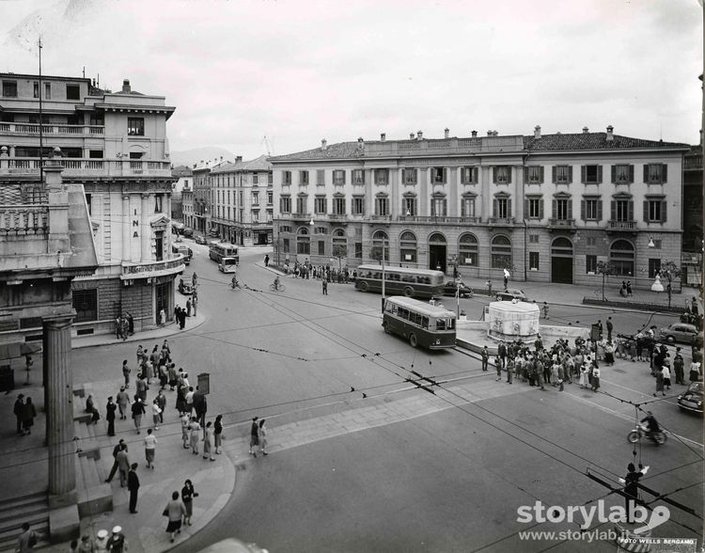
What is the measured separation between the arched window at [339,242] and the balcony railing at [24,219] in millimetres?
54723

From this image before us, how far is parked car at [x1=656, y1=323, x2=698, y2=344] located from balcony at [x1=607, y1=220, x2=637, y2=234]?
68.2 feet

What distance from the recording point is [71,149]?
1644 inches

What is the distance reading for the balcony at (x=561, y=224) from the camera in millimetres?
55938

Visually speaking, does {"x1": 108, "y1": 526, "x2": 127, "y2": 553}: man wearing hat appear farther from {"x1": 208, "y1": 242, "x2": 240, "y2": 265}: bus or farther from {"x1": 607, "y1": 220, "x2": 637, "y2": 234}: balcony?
{"x1": 208, "y1": 242, "x2": 240, "y2": 265}: bus

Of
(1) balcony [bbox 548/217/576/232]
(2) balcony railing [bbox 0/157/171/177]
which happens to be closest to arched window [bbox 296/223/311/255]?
(1) balcony [bbox 548/217/576/232]

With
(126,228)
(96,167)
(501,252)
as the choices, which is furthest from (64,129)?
(501,252)

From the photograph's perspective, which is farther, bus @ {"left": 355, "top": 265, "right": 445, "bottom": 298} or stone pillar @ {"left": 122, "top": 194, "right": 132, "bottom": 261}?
bus @ {"left": 355, "top": 265, "right": 445, "bottom": 298}

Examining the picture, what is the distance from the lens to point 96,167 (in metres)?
36.1

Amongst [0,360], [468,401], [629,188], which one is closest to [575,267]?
Result: [629,188]

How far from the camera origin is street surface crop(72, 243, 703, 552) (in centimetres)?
1398

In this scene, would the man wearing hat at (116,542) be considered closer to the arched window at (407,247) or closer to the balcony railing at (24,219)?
the balcony railing at (24,219)

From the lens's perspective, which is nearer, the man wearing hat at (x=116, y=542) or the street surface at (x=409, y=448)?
the man wearing hat at (x=116, y=542)

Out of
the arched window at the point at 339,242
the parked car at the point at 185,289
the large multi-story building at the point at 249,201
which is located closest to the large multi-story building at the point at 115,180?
the parked car at the point at 185,289

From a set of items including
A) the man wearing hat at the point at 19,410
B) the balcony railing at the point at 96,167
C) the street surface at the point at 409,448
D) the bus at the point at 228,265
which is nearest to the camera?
the street surface at the point at 409,448
